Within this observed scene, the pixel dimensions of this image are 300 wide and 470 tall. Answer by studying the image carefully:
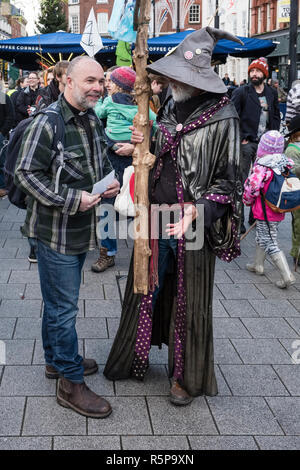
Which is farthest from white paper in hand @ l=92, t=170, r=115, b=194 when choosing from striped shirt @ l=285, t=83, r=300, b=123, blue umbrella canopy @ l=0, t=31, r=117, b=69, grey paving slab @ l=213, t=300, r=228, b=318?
blue umbrella canopy @ l=0, t=31, r=117, b=69

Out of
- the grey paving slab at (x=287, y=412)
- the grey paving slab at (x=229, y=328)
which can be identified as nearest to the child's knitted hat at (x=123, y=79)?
the grey paving slab at (x=229, y=328)

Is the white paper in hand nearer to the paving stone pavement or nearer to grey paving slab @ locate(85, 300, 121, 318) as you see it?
the paving stone pavement

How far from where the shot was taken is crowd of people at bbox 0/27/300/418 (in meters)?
3.44

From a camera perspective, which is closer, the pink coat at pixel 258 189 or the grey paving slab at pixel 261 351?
the grey paving slab at pixel 261 351

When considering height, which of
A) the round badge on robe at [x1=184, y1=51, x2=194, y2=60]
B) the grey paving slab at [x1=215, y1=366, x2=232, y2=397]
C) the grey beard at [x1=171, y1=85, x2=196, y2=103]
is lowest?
the grey paving slab at [x1=215, y1=366, x2=232, y2=397]

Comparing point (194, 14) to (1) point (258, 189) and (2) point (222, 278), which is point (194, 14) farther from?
(2) point (222, 278)

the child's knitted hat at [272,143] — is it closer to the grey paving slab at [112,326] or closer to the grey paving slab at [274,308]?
the grey paving slab at [274,308]

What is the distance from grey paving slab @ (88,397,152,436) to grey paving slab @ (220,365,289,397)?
0.63m

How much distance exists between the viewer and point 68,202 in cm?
341

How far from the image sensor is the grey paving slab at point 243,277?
21.2 ft

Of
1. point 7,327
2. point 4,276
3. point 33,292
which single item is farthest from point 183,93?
point 4,276

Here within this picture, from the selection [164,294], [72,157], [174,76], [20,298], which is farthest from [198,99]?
[20,298]

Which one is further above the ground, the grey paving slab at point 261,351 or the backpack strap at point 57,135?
the backpack strap at point 57,135

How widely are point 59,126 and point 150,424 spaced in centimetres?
→ 168
